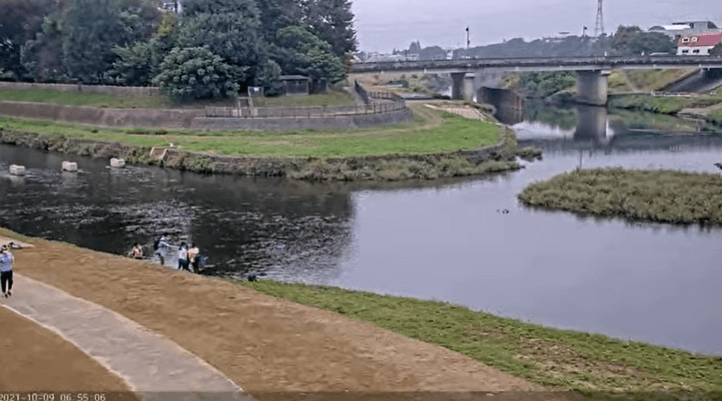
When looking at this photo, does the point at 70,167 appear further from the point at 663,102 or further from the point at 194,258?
the point at 663,102

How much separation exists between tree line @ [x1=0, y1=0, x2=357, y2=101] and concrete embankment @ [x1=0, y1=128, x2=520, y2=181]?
14633mm

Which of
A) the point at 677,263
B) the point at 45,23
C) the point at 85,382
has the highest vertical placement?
the point at 45,23

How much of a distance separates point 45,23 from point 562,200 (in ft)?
228

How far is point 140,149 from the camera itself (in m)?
65.2

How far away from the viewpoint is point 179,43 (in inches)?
3113

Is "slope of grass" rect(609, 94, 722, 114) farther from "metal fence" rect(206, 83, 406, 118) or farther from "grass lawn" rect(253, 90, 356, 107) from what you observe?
"metal fence" rect(206, 83, 406, 118)

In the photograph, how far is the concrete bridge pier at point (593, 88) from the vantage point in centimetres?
12875

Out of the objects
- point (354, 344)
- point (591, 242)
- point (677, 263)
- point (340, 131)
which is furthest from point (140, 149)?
point (354, 344)

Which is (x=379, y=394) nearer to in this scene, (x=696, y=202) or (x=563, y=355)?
(x=563, y=355)

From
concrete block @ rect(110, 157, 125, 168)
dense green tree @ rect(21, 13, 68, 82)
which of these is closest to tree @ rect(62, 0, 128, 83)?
dense green tree @ rect(21, 13, 68, 82)

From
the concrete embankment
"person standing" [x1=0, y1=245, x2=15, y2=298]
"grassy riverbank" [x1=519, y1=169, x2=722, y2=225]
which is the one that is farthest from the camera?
the concrete embankment

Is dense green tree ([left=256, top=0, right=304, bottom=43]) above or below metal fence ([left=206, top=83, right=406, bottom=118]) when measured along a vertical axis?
above

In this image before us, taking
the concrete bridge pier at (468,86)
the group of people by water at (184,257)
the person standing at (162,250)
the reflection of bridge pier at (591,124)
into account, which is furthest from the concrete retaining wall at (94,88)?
the concrete bridge pier at (468,86)

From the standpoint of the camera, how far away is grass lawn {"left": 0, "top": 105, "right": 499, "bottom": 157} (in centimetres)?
6291
